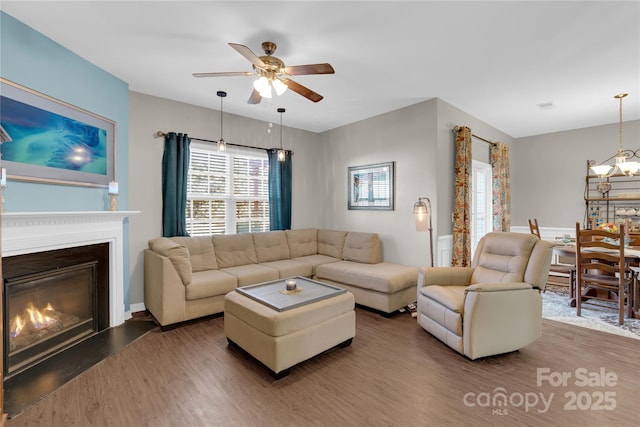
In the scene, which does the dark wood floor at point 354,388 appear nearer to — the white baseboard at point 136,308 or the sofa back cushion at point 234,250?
the white baseboard at point 136,308

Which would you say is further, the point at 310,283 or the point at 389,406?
the point at 310,283

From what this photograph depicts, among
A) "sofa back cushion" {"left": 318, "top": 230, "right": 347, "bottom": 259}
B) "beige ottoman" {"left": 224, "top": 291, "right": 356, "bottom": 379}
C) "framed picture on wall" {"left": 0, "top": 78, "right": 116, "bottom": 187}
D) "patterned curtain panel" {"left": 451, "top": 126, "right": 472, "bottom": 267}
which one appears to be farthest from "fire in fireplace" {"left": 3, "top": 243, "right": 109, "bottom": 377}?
"patterned curtain panel" {"left": 451, "top": 126, "right": 472, "bottom": 267}

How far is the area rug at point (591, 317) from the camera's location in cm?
313

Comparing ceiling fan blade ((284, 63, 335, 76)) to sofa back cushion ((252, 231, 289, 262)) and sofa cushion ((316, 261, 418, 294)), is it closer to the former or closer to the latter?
sofa cushion ((316, 261, 418, 294))

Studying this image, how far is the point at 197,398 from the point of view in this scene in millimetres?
2053

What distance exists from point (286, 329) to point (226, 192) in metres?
2.88

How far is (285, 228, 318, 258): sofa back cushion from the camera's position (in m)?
4.92

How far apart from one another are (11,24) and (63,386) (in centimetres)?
285

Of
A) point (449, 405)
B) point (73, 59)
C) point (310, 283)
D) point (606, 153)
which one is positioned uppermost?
point (73, 59)

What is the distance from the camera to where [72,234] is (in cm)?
277

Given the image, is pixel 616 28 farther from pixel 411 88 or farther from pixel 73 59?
pixel 73 59

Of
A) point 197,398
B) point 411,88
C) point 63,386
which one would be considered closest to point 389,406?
point 197,398

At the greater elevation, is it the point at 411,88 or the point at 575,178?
the point at 411,88

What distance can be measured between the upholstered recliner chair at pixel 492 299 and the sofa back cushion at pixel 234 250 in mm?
2468
